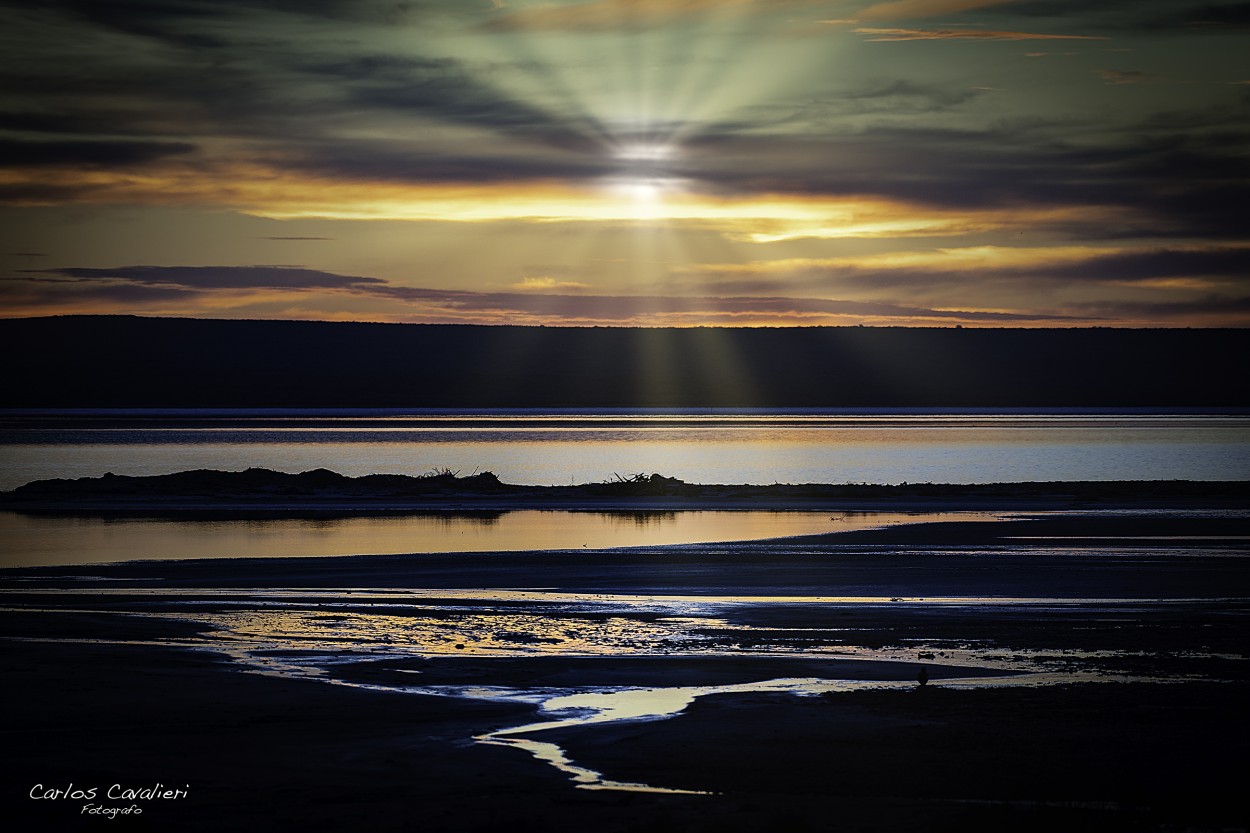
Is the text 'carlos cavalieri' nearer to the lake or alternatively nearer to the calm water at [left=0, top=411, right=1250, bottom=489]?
the lake

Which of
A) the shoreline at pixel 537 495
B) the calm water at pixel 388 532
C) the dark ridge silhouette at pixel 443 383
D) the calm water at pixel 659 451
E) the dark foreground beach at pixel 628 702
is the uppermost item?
the dark ridge silhouette at pixel 443 383

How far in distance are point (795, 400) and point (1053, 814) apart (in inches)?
7158

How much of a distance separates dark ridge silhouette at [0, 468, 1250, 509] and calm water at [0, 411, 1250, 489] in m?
5.24

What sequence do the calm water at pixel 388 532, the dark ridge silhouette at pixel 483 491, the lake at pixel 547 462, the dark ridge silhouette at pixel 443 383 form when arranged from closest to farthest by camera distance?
the calm water at pixel 388 532 → the lake at pixel 547 462 → the dark ridge silhouette at pixel 483 491 → the dark ridge silhouette at pixel 443 383

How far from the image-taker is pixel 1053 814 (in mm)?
8758

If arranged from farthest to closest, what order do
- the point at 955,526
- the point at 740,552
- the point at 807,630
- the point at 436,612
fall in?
1. the point at 955,526
2. the point at 740,552
3. the point at 436,612
4. the point at 807,630

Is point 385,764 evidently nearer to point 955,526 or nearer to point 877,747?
point 877,747

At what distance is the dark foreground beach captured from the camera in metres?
9.06

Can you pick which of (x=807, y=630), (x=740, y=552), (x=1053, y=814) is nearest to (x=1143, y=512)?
(x=740, y=552)

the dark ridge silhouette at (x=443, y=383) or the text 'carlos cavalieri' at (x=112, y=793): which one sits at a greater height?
the dark ridge silhouette at (x=443, y=383)

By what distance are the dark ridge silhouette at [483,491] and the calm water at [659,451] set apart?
5.24 m

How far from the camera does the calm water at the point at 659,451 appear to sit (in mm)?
52312

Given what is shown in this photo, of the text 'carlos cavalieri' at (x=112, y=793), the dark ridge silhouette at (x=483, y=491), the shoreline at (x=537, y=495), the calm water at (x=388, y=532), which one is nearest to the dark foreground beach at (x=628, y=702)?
the text 'carlos cavalieri' at (x=112, y=793)

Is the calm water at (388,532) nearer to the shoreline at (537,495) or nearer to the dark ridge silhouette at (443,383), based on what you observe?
the shoreline at (537,495)
